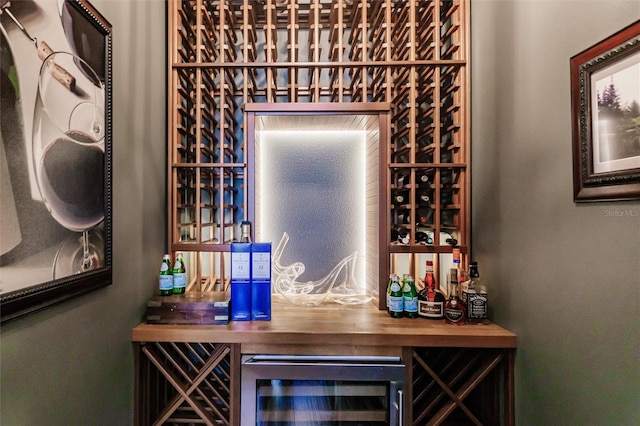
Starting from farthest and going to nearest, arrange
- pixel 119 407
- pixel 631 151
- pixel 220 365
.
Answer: pixel 220 365, pixel 119 407, pixel 631 151

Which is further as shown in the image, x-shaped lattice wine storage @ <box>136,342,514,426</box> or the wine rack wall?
the wine rack wall

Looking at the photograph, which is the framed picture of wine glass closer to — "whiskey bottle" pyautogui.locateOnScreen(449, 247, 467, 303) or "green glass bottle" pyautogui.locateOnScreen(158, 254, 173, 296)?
"green glass bottle" pyautogui.locateOnScreen(158, 254, 173, 296)

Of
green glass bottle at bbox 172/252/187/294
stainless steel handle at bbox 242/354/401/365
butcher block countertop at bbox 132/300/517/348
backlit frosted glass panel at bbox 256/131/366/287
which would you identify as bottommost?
stainless steel handle at bbox 242/354/401/365

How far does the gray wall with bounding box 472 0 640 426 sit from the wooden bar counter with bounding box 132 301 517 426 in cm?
13

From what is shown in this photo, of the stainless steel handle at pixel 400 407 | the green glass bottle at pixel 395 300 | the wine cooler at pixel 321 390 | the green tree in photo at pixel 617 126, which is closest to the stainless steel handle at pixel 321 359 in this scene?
the wine cooler at pixel 321 390

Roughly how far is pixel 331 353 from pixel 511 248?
2.90 ft

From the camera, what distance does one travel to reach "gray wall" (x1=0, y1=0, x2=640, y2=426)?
0.80 m

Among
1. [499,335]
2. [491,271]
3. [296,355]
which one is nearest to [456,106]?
[491,271]

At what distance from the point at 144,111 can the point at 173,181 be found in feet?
1.17

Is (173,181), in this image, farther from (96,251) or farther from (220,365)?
(220,365)

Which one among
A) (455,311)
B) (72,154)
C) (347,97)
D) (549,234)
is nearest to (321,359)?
(455,311)

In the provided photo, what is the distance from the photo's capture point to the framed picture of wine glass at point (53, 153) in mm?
707

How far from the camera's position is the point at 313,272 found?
1.60 m

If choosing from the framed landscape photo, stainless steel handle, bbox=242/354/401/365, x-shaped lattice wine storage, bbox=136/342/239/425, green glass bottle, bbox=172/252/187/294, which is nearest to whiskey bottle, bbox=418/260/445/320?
stainless steel handle, bbox=242/354/401/365
